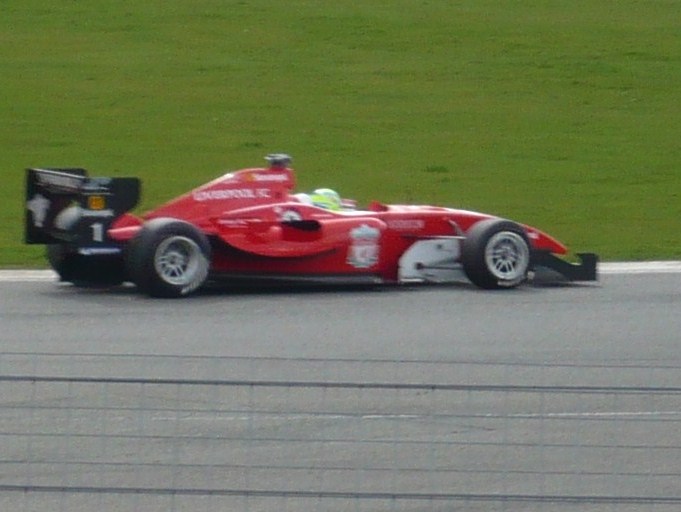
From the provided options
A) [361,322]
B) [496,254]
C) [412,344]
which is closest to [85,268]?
[361,322]

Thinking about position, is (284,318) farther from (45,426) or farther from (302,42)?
(302,42)

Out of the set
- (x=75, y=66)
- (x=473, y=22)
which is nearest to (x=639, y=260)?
(x=75, y=66)

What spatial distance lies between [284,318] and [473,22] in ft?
74.4

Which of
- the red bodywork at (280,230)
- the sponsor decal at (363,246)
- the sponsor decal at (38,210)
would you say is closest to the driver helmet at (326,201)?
the red bodywork at (280,230)

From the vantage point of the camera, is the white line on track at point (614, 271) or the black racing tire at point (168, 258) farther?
the white line on track at point (614, 271)

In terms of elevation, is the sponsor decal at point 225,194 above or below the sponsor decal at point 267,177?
below

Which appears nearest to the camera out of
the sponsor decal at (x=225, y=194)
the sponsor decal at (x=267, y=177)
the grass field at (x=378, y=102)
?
the sponsor decal at (x=225, y=194)

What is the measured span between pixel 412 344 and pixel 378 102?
16.7m

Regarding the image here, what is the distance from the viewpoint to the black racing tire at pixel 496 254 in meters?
12.2

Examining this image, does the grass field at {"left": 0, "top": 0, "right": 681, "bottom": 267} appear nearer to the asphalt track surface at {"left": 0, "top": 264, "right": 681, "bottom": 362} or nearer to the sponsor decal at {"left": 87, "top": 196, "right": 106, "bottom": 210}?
the sponsor decal at {"left": 87, "top": 196, "right": 106, "bottom": 210}

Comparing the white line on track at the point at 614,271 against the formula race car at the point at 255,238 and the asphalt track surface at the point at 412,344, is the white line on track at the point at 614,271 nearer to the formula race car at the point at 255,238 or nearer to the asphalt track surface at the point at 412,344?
the asphalt track surface at the point at 412,344

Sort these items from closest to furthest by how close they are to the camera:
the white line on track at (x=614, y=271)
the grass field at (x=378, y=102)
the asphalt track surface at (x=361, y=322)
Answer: the asphalt track surface at (x=361, y=322), the white line on track at (x=614, y=271), the grass field at (x=378, y=102)

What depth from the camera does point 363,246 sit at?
481 inches

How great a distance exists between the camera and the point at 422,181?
2070 cm
